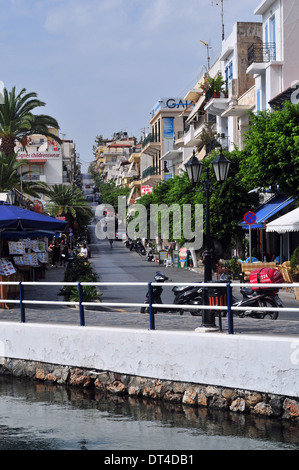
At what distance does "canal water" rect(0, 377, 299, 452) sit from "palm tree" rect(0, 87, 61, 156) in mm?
31628

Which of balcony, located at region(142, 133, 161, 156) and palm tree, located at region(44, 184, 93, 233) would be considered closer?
palm tree, located at region(44, 184, 93, 233)

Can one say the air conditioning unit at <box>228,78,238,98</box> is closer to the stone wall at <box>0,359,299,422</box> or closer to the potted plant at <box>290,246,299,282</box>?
the potted plant at <box>290,246,299,282</box>

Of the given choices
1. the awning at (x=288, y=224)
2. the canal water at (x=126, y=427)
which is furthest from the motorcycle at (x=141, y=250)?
the canal water at (x=126, y=427)

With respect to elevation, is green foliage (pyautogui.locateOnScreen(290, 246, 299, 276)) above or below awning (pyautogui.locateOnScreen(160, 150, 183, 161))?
below

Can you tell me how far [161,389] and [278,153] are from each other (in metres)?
15.0

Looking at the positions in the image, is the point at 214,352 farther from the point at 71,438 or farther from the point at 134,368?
the point at 71,438

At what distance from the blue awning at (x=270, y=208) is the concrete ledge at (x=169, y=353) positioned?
715 inches

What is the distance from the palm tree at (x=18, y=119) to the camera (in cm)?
4288

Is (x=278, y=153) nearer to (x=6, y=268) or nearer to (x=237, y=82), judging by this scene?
(x=6, y=268)

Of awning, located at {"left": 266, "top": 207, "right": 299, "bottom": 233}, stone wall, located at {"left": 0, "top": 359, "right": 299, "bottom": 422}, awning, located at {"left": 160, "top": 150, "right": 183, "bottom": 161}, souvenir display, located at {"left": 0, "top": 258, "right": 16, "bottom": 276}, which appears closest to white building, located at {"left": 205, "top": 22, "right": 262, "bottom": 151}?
awning, located at {"left": 266, "top": 207, "right": 299, "bottom": 233}

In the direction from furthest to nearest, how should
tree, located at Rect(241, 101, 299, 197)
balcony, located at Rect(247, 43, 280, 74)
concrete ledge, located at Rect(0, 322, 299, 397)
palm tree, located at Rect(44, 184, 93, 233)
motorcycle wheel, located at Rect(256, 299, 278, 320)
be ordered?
palm tree, located at Rect(44, 184, 93, 233) < balcony, located at Rect(247, 43, 280, 74) < tree, located at Rect(241, 101, 299, 197) < motorcycle wheel, located at Rect(256, 299, 278, 320) < concrete ledge, located at Rect(0, 322, 299, 397)

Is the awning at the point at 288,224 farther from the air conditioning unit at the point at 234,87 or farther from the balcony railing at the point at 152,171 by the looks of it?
the balcony railing at the point at 152,171

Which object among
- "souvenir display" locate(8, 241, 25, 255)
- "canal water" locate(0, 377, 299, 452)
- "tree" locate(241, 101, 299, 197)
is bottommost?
"canal water" locate(0, 377, 299, 452)

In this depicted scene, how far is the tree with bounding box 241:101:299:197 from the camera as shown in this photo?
2569cm
